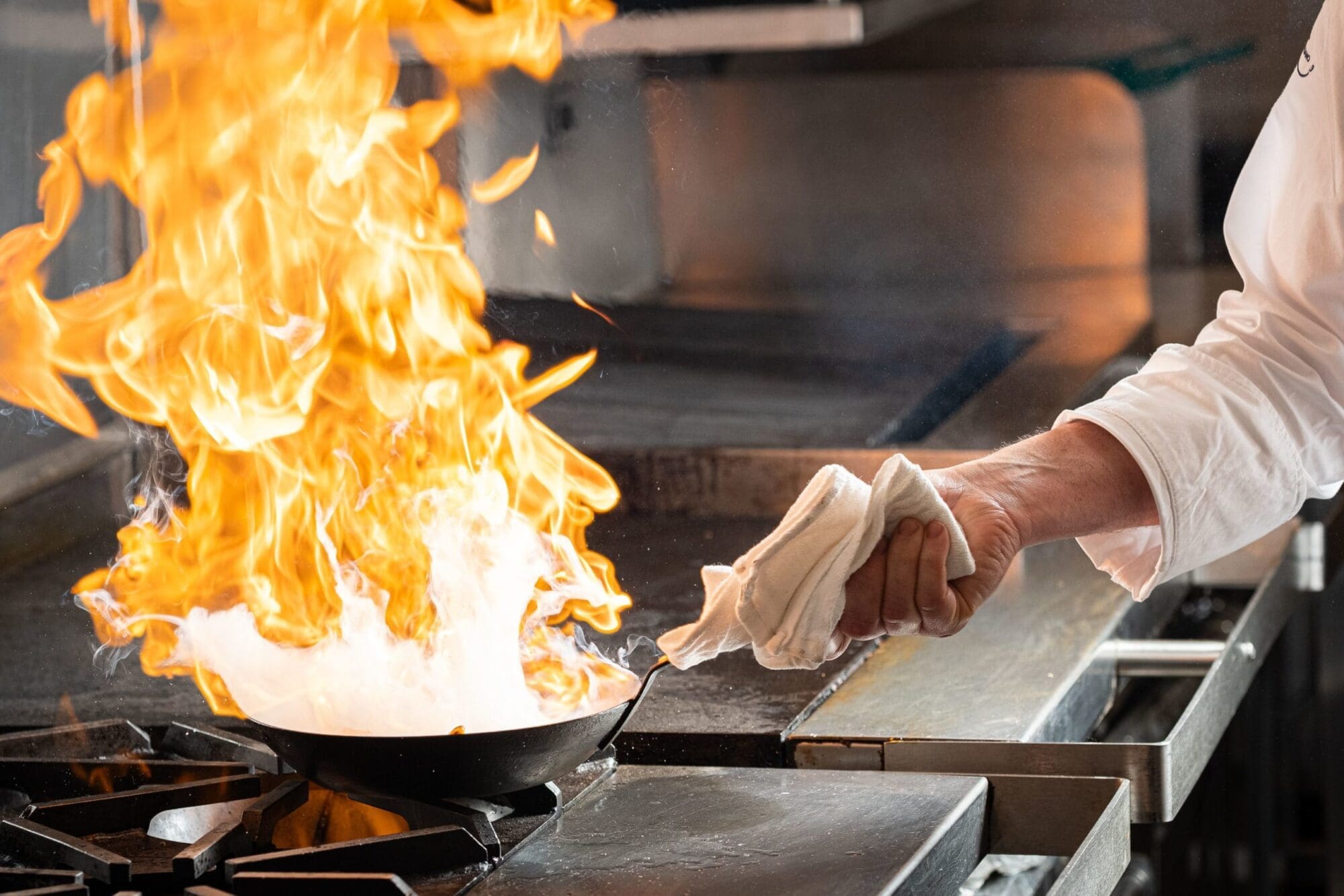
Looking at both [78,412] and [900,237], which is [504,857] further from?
[900,237]

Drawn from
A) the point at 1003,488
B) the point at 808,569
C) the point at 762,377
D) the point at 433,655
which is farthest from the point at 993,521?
the point at 762,377

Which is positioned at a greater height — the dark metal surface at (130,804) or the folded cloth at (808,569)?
the folded cloth at (808,569)

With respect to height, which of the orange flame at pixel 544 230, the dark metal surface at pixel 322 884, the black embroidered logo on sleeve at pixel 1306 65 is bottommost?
the dark metal surface at pixel 322 884

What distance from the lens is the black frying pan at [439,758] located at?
3.48 feet

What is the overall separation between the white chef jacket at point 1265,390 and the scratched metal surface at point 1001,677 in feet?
0.46

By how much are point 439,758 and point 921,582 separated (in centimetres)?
38

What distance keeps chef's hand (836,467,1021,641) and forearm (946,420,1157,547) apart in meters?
0.06

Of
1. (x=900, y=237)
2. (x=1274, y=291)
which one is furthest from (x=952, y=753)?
(x=900, y=237)

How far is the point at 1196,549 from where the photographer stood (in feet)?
4.63

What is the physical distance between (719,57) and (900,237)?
555mm

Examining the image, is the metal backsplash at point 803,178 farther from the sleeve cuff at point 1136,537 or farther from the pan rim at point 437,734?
the pan rim at point 437,734

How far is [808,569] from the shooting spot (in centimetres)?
113

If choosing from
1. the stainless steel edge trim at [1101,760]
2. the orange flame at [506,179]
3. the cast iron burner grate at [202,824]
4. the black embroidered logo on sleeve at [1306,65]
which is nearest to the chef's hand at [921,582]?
the stainless steel edge trim at [1101,760]

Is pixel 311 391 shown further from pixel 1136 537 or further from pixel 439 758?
pixel 1136 537
